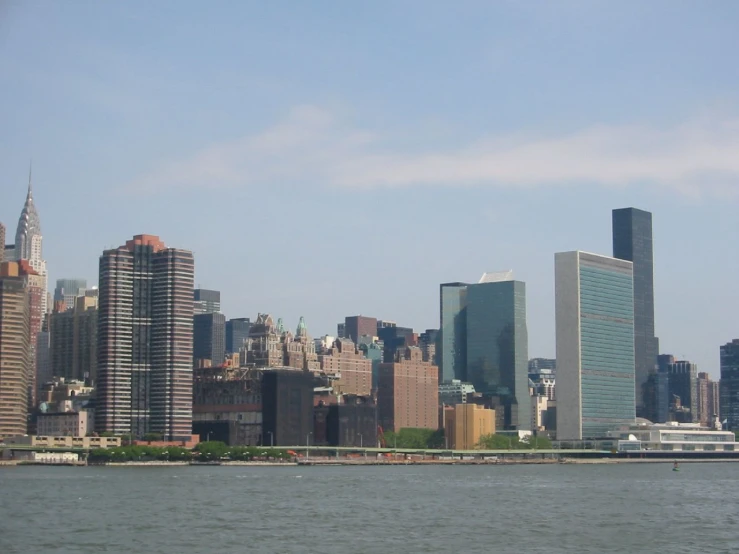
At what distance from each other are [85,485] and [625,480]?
70558mm

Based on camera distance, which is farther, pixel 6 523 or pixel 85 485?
pixel 85 485

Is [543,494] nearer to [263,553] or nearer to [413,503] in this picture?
[413,503]

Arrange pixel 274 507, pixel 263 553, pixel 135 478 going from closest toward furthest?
1. pixel 263 553
2. pixel 274 507
3. pixel 135 478

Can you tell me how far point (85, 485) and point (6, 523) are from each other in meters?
58.7

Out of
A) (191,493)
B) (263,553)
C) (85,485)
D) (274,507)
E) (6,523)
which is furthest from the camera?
(85,485)

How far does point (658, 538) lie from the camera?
271 ft

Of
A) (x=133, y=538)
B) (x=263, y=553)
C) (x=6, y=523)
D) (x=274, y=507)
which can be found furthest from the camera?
(x=274, y=507)

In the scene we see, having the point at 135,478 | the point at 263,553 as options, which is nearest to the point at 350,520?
the point at 263,553

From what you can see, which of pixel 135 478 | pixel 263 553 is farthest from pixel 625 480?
pixel 263 553

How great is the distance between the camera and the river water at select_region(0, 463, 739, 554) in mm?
78500

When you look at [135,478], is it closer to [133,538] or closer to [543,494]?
[543,494]

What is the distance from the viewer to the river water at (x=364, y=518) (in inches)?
3091

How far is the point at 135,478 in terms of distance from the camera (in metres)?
173

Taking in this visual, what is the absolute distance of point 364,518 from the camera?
97312mm
